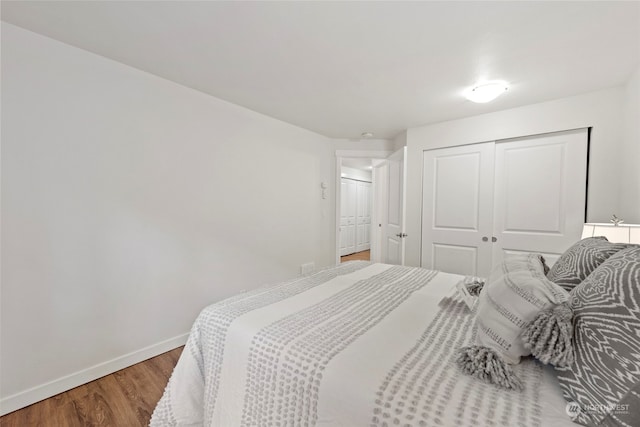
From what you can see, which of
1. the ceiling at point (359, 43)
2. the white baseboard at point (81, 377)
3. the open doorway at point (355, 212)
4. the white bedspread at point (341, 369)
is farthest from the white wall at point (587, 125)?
the white baseboard at point (81, 377)

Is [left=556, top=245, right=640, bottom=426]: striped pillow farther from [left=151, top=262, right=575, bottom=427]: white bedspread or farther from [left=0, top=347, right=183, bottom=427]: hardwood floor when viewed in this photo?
[left=0, top=347, right=183, bottom=427]: hardwood floor

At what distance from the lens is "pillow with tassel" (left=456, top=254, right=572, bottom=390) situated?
777 millimetres

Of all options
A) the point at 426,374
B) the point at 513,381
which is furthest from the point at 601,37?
the point at 426,374

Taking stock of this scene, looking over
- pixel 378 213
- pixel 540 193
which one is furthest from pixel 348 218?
pixel 540 193

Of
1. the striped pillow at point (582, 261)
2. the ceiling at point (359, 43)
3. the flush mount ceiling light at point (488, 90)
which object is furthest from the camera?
the flush mount ceiling light at point (488, 90)

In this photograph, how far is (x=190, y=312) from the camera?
2424mm

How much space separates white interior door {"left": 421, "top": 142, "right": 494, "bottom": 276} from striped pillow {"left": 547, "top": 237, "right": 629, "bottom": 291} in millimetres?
1750

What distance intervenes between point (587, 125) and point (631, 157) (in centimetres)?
51

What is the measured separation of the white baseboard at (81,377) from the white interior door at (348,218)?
4.48 metres

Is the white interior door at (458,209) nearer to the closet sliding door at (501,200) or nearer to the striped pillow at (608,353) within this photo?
the closet sliding door at (501,200)

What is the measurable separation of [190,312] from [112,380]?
26.8 inches

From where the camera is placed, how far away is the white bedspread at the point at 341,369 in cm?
73

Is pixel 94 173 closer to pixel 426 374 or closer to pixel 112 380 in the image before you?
pixel 112 380

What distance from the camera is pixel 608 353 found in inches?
26.4
